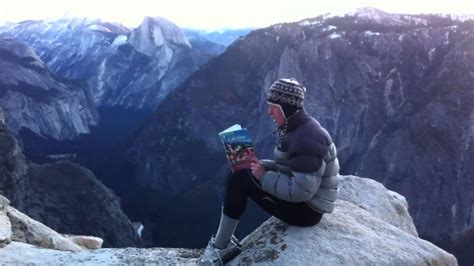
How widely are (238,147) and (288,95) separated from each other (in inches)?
60.1

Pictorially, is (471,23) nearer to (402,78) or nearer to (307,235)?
(402,78)

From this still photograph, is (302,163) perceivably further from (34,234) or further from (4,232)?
(34,234)

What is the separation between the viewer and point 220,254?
12.1 metres

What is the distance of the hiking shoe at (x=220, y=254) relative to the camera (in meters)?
11.9

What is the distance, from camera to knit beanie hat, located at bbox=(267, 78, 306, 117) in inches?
447

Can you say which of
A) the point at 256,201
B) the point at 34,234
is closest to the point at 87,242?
the point at 34,234

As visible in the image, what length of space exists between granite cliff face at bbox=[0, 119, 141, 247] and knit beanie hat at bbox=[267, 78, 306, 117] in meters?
106

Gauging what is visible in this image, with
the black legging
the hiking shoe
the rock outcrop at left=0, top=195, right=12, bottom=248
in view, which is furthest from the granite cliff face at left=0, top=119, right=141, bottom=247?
the black legging

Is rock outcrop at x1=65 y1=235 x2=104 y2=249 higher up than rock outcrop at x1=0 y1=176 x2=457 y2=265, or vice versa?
rock outcrop at x1=0 y1=176 x2=457 y2=265

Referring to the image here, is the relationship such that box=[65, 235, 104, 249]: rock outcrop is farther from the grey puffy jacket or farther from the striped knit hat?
the striped knit hat

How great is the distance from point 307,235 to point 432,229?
156968 mm

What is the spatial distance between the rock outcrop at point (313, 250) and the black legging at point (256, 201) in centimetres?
44

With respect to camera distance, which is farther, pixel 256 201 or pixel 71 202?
pixel 71 202

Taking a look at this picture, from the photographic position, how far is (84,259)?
43.4 feet
